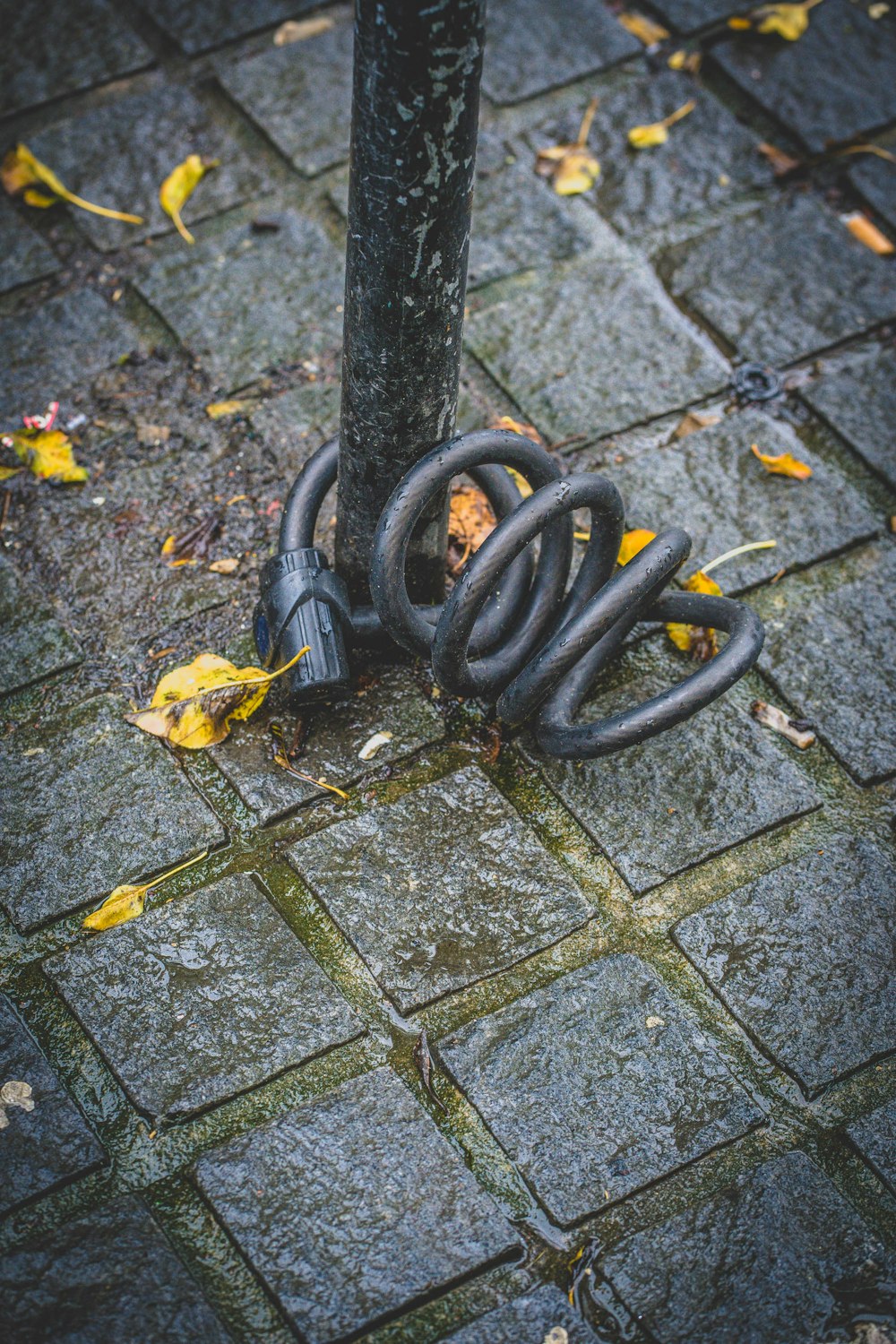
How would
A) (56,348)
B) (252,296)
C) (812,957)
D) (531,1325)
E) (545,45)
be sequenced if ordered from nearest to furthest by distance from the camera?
(531,1325) → (812,957) → (56,348) → (252,296) → (545,45)

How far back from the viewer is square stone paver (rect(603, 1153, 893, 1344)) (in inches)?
75.2

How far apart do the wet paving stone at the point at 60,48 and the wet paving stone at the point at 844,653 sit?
9.10 ft

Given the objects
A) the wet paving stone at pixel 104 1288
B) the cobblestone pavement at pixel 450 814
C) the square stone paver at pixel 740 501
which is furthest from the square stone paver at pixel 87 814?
the square stone paver at pixel 740 501

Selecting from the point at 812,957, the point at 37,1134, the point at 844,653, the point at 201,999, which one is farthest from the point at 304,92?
the point at 37,1134

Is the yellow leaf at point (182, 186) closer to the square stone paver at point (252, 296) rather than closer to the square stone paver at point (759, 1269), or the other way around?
the square stone paver at point (252, 296)

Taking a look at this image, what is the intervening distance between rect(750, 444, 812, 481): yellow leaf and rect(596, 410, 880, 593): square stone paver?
0.02m

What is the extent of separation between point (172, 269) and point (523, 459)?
5.25 ft

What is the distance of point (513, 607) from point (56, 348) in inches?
63.4

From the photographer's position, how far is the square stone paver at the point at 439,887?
2252 mm

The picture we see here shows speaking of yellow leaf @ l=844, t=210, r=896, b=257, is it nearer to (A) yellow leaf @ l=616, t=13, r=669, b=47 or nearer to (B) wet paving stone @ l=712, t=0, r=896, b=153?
(B) wet paving stone @ l=712, t=0, r=896, b=153

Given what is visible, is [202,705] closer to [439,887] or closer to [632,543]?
[439,887]

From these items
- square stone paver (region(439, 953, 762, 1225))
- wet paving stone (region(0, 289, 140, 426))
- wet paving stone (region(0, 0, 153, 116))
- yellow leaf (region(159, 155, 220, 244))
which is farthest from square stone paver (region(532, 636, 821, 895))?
wet paving stone (region(0, 0, 153, 116))

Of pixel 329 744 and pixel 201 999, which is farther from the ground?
pixel 329 744

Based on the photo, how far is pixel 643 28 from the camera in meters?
3.90
